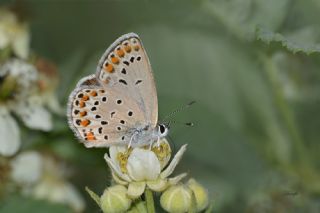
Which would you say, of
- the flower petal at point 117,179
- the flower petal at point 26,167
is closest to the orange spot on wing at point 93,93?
the flower petal at point 117,179

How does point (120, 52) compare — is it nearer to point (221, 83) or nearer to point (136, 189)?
point (136, 189)

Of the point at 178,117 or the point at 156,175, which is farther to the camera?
the point at 178,117

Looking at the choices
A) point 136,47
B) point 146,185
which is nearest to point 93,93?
point 136,47

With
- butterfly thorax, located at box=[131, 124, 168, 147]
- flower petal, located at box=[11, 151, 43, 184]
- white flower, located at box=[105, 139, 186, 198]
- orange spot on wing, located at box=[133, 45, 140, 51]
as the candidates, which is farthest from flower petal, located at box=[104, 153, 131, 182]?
flower petal, located at box=[11, 151, 43, 184]

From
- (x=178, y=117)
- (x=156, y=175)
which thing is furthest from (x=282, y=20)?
(x=156, y=175)

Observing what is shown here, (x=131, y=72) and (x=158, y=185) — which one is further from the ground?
(x=131, y=72)

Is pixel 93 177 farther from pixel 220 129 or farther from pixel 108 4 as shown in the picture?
pixel 108 4

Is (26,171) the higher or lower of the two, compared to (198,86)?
lower
